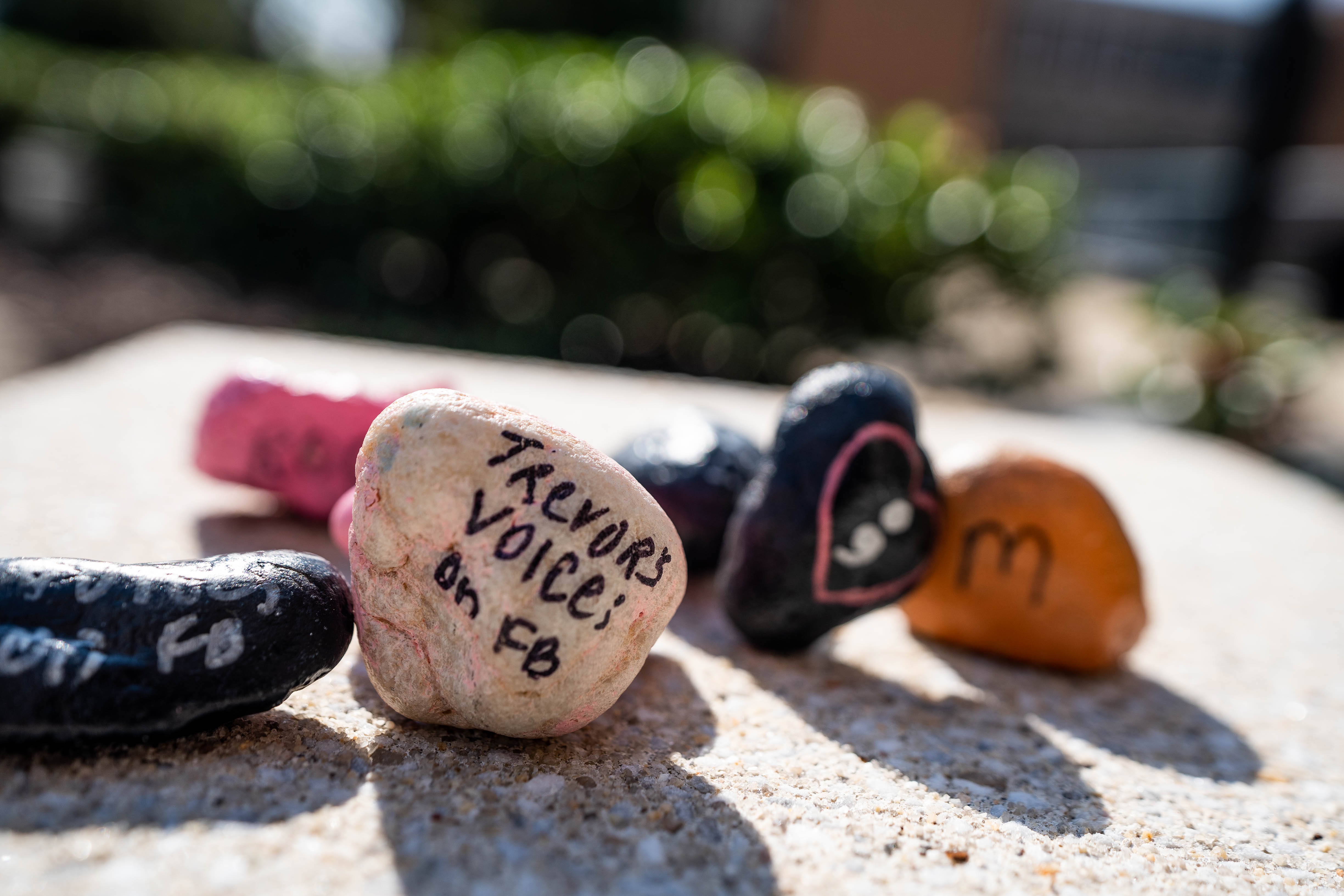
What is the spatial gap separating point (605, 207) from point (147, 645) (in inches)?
223

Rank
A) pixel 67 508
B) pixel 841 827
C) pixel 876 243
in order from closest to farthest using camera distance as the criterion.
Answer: pixel 841 827 < pixel 67 508 < pixel 876 243

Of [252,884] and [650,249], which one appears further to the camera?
[650,249]

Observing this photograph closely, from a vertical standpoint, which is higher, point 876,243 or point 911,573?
point 876,243

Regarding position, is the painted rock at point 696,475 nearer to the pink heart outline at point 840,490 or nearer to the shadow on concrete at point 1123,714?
the pink heart outline at point 840,490

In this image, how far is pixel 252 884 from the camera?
126 centimetres

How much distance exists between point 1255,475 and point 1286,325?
117 inches

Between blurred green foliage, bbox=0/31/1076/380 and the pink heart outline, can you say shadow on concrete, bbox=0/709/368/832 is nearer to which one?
the pink heart outline

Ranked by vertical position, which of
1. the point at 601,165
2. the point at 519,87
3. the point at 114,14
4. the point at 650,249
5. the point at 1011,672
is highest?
the point at 114,14

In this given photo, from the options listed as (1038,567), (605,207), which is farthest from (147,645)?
(605,207)

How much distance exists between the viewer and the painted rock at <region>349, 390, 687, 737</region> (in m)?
1.58

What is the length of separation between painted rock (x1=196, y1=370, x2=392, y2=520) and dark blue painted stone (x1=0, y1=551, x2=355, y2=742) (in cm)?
103

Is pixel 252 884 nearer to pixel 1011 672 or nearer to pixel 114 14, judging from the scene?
pixel 1011 672

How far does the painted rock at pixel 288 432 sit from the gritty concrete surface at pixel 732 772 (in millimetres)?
164

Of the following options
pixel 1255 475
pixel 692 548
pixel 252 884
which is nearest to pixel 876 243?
pixel 1255 475
